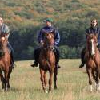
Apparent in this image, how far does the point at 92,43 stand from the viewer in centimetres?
1535

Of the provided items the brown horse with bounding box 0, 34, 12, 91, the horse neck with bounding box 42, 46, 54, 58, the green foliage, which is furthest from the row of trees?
the horse neck with bounding box 42, 46, 54, 58

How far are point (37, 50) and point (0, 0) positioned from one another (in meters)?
183

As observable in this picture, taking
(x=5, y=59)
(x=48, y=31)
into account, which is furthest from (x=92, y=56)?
(x=5, y=59)

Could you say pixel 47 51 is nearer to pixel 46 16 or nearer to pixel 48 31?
pixel 48 31

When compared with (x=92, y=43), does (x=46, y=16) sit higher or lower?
lower

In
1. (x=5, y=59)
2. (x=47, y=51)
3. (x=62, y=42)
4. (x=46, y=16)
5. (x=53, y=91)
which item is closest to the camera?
(x=53, y=91)

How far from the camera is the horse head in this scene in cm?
1536

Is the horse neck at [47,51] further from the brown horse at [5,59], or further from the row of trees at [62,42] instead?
the row of trees at [62,42]

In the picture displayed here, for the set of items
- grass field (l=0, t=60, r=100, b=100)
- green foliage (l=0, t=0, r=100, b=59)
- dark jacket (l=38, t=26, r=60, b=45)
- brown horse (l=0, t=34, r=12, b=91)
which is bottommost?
green foliage (l=0, t=0, r=100, b=59)

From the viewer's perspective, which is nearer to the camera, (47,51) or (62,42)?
(47,51)

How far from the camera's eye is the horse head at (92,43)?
50.4 ft

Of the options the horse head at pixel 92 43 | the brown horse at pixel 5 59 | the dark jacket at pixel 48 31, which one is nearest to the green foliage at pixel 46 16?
the brown horse at pixel 5 59

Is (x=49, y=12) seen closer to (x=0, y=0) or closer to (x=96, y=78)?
(x=0, y=0)

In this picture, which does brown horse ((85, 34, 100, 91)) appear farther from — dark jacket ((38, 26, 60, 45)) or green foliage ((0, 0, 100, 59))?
green foliage ((0, 0, 100, 59))
